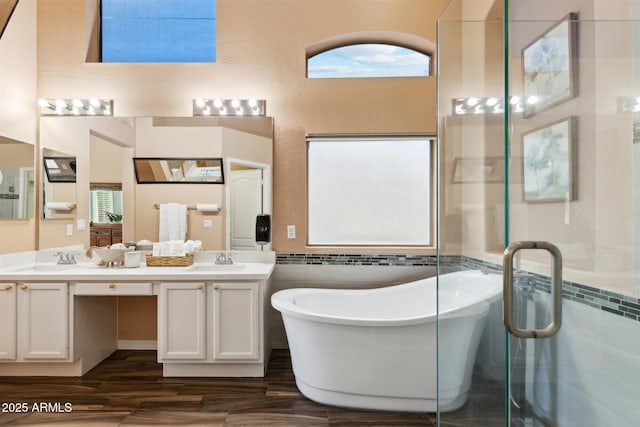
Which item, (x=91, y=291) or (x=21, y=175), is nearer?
(x=91, y=291)

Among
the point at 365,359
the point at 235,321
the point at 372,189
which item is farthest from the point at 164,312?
the point at 372,189

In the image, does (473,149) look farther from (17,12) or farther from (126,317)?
(17,12)

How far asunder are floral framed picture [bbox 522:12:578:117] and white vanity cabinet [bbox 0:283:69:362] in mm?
3010

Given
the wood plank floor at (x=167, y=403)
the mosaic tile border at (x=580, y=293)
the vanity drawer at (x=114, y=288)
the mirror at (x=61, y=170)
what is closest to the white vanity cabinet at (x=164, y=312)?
the vanity drawer at (x=114, y=288)

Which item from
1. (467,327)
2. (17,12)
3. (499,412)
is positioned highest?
(17,12)

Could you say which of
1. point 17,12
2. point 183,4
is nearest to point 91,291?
point 17,12

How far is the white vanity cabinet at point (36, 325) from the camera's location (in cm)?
258

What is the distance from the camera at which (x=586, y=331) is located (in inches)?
50.3

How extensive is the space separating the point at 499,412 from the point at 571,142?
964 millimetres

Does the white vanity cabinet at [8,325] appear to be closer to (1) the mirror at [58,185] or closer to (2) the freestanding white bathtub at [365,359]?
(1) the mirror at [58,185]

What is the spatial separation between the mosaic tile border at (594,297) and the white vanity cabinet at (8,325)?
306cm

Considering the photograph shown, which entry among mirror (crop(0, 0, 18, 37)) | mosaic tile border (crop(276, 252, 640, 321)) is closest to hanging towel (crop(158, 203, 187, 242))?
mirror (crop(0, 0, 18, 37))

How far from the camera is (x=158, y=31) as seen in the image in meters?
3.27

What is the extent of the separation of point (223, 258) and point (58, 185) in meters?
1.51
